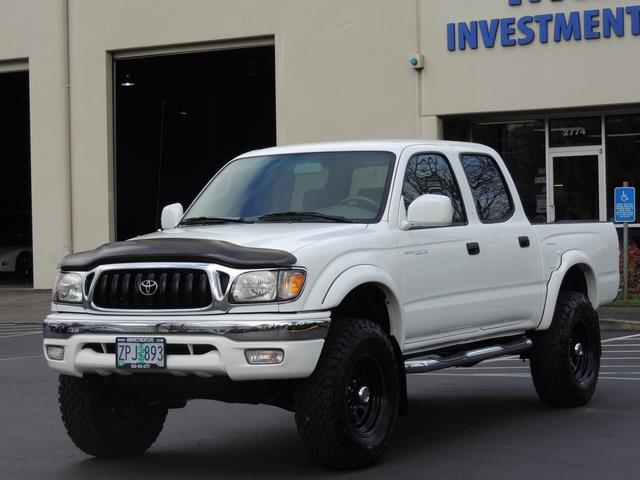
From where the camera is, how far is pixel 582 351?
997cm

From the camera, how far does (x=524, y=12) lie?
22.2 meters

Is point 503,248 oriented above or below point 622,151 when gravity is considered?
below

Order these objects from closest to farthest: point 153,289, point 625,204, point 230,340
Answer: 1. point 230,340
2. point 153,289
3. point 625,204

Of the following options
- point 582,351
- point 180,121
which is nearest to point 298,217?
point 582,351

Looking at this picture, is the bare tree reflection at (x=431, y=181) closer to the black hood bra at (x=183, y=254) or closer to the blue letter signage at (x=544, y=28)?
the black hood bra at (x=183, y=254)

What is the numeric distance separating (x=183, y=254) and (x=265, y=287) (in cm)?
51

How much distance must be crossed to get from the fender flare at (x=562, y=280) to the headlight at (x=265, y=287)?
3.04 meters

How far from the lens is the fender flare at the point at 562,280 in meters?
9.53

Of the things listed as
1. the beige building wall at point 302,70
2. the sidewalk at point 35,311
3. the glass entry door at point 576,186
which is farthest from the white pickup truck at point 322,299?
the glass entry door at point 576,186

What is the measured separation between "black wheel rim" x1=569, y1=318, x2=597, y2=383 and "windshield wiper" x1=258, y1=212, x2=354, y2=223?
258 cm

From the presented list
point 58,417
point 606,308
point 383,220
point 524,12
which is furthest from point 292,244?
point 524,12

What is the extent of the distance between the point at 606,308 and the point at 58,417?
1115 centimetres

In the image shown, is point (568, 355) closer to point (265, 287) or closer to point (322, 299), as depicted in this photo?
point (322, 299)

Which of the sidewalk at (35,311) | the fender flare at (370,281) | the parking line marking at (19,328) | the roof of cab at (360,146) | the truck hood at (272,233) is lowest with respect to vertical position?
the parking line marking at (19,328)
